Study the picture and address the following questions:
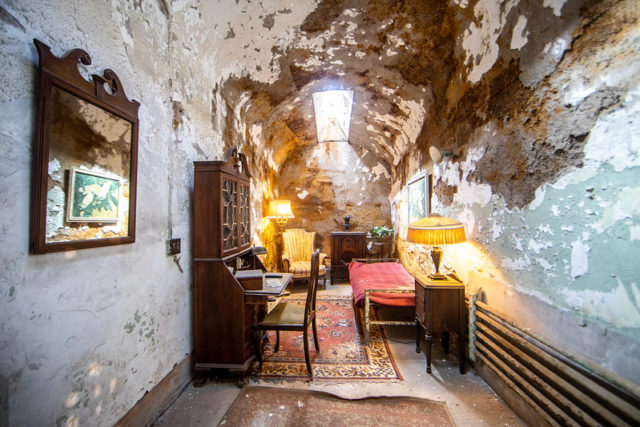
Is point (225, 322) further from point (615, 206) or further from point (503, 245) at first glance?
point (615, 206)

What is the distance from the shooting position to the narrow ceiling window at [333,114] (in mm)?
4223

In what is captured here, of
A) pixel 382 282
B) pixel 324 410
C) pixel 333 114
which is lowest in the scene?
pixel 324 410

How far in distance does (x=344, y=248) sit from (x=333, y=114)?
2.77 metres

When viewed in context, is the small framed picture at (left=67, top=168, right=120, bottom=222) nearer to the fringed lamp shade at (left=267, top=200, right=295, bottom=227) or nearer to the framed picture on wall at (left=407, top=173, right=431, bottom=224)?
the framed picture on wall at (left=407, top=173, right=431, bottom=224)

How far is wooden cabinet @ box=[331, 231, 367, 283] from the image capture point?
554 cm

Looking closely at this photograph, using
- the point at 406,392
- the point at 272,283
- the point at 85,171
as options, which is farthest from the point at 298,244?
the point at 85,171

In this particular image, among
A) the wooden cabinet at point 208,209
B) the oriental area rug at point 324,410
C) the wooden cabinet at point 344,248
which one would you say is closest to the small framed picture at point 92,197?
the wooden cabinet at point 208,209

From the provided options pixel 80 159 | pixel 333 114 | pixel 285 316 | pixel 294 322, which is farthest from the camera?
pixel 333 114

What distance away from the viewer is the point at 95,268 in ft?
4.44

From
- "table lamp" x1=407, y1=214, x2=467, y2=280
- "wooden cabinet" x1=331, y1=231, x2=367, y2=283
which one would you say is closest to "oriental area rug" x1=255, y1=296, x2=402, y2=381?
"table lamp" x1=407, y1=214, x2=467, y2=280

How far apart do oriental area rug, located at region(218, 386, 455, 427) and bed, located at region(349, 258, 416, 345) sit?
0.85 m

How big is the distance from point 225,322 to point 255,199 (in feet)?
8.26

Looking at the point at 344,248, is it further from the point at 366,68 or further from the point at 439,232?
the point at 366,68

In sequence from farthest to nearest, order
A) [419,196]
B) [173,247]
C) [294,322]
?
[419,196], [294,322], [173,247]
